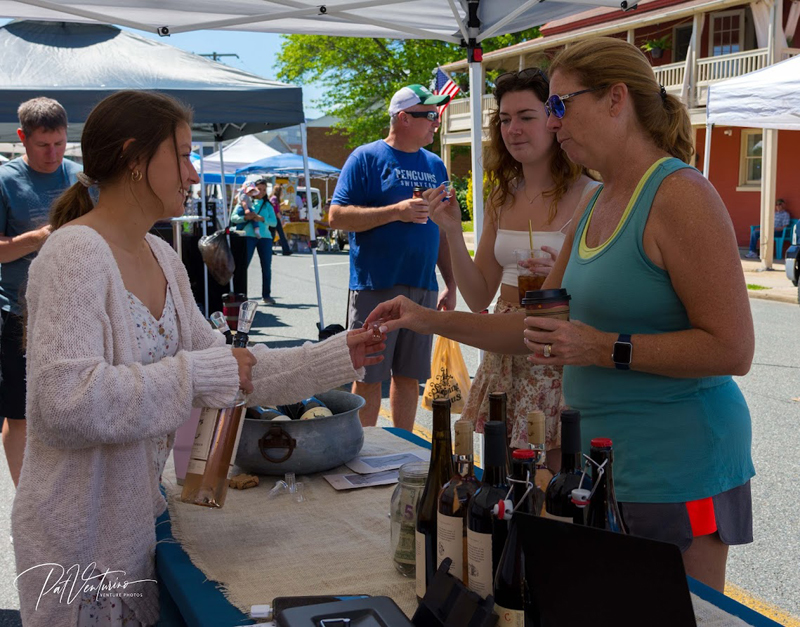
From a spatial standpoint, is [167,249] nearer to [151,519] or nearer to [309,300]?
[151,519]

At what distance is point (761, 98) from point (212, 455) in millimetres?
8183

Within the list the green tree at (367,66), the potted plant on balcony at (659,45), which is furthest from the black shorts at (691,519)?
the green tree at (367,66)

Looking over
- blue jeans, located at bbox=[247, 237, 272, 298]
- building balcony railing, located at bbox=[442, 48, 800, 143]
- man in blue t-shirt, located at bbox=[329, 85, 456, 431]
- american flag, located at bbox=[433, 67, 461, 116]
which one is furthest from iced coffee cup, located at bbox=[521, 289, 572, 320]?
building balcony railing, located at bbox=[442, 48, 800, 143]

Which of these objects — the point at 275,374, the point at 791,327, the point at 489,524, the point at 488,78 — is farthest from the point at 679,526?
the point at 488,78

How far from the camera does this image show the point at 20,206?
4.00 m

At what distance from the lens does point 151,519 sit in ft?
6.42

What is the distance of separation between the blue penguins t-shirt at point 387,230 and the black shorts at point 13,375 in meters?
1.84

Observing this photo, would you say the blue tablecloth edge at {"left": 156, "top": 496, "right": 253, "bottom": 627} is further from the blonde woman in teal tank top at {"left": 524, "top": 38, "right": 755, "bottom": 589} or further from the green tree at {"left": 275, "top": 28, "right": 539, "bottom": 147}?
the green tree at {"left": 275, "top": 28, "right": 539, "bottom": 147}

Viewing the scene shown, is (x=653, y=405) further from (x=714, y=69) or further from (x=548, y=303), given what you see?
(x=714, y=69)

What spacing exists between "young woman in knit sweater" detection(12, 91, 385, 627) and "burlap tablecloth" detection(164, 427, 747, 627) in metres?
0.17

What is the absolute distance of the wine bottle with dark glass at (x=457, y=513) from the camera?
1.46m

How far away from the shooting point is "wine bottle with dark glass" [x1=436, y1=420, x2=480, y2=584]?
146 centimetres

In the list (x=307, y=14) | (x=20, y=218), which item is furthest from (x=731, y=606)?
(x=307, y=14)

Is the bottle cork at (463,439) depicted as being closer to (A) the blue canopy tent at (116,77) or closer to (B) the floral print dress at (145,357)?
(B) the floral print dress at (145,357)
